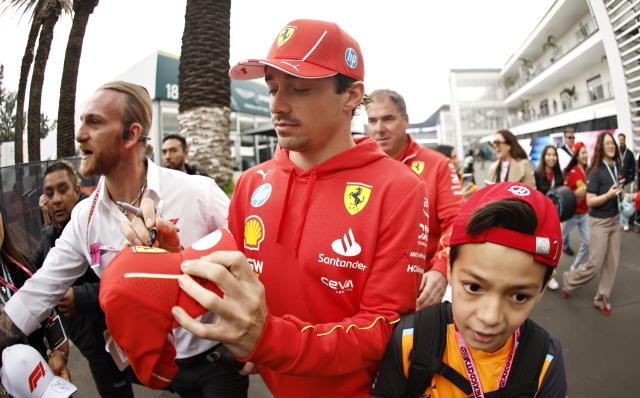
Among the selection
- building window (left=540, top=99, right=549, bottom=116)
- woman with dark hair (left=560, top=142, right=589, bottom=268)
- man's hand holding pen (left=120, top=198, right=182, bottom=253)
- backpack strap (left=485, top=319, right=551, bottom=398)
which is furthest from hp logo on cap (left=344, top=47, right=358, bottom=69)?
building window (left=540, top=99, right=549, bottom=116)

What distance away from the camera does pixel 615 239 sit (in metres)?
4.74

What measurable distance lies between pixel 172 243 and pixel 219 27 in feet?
16.4

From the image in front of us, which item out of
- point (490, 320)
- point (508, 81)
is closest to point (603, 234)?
point (490, 320)

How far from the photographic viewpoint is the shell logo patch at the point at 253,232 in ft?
5.19

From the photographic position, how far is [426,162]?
3.24m

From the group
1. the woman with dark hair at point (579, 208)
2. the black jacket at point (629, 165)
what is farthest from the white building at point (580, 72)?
the woman with dark hair at point (579, 208)

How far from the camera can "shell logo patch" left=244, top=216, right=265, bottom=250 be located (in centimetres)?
158

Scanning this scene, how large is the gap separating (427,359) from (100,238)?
71.3 inches

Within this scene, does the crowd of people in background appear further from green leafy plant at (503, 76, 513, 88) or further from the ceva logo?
green leafy plant at (503, 76, 513, 88)

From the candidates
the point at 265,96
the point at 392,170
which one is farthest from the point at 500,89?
the point at 392,170

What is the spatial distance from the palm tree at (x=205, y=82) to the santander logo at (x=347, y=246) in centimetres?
464

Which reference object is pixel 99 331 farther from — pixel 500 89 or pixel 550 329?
pixel 500 89

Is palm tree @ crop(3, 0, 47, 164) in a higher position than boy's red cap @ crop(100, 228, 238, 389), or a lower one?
higher

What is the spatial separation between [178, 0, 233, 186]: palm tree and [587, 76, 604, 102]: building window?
19880 mm
